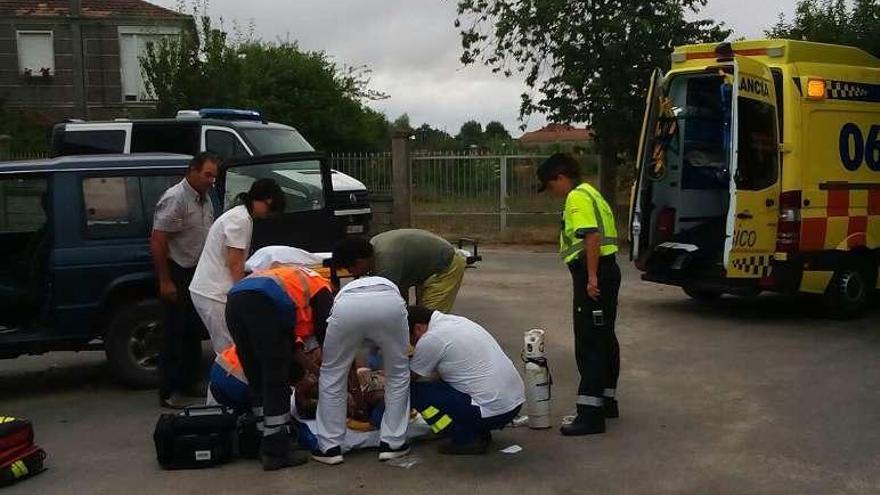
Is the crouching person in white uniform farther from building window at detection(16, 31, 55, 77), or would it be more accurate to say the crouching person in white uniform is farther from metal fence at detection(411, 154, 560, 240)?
building window at detection(16, 31, 55, 77)

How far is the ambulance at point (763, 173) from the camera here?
30.6 feet

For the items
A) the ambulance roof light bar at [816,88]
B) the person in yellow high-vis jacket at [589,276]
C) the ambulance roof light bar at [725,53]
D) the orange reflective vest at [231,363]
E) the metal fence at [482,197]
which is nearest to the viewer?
the orange reflective vest at [231,363]

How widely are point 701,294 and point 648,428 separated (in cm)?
509

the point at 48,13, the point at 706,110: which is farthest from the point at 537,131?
the point at 48,13

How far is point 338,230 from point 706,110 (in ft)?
14.2

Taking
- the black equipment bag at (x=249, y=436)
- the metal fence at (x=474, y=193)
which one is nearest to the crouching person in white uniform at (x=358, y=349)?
the black equipment bag at (x=249, y=436)

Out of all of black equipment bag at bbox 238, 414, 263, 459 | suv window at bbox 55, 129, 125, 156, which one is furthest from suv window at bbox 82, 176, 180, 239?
suv window at bbox 55, 129, 125, 156

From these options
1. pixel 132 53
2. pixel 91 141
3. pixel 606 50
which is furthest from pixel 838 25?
pixel 132 53

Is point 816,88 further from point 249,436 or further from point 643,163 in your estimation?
point 249,436

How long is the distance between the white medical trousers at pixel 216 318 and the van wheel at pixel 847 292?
6.38 m

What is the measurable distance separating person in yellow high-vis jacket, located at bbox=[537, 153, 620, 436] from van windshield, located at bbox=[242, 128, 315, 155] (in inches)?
272

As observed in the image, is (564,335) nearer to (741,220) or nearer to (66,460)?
(741,220)

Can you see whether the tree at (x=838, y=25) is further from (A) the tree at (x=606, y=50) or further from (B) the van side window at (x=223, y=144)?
(B) the van side window at (x=223, y=144)

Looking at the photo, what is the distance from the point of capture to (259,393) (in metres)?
5.65
